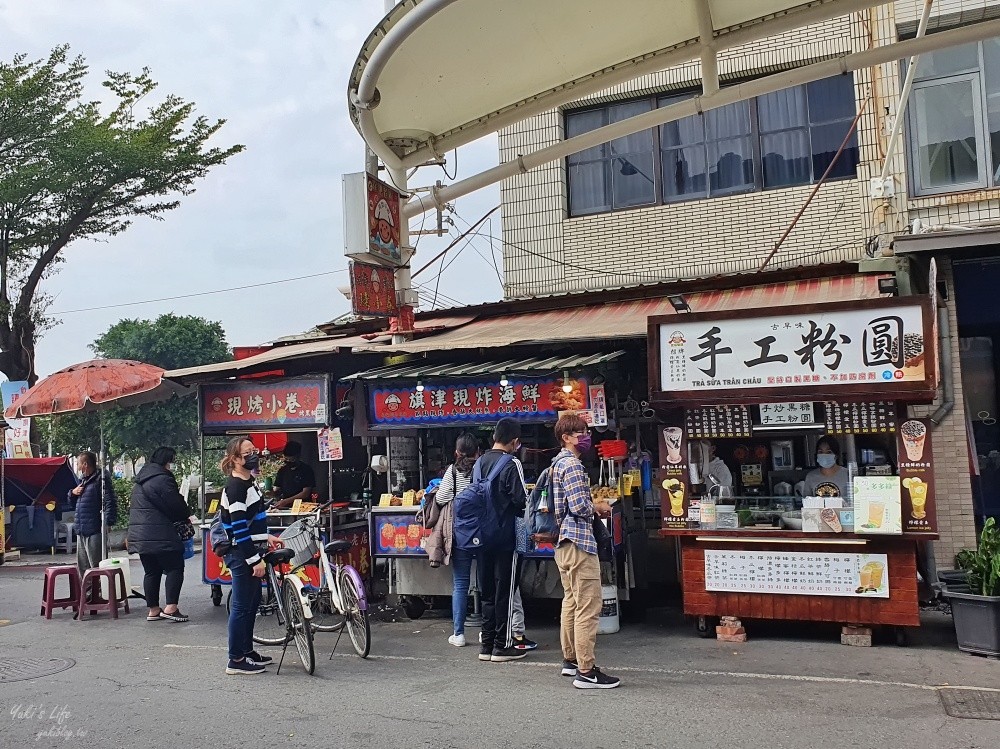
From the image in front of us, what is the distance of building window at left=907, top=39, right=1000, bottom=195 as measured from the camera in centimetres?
1052

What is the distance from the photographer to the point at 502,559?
7770 millimetres

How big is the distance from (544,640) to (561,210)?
6363mm

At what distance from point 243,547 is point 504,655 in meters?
2.38

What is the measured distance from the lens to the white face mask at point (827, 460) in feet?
28.4

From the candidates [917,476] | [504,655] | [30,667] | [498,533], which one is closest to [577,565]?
[498,533]

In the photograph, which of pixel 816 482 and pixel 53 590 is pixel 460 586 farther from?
pixel 53 590

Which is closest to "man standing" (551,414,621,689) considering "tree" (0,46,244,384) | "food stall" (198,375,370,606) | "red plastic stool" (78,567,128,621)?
"food stall" (198,375,370,606)

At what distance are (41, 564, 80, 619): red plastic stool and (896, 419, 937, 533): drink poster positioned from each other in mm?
9127

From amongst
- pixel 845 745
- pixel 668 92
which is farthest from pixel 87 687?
pixel 668 92

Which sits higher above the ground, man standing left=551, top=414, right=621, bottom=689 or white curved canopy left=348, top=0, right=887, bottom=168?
white curved canopy left=348, top=0, right=887, bottom=168

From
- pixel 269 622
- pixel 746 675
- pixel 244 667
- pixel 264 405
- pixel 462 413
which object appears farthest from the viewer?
pixel 264 405

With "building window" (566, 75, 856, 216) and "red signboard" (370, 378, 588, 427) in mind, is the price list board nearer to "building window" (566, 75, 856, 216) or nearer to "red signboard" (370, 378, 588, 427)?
"red signboard" (370, 378, 588, 427)

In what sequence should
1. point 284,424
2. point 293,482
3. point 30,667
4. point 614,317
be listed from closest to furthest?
point 30,667, point 614,317, point 284,424, point 293,482

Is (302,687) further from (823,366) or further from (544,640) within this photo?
(823,366)
